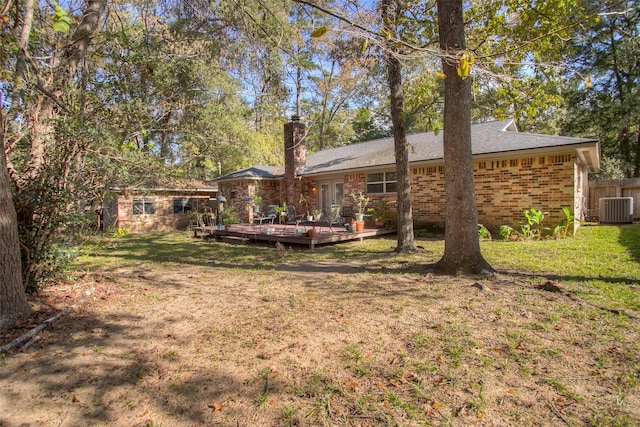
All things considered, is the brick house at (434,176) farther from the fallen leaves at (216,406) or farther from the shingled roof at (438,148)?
the fallen leaves at (216,406)

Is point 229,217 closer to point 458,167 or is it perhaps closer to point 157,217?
point 157,217

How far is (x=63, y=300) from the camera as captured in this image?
4809 millimetres

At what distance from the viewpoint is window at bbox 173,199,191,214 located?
19.3 m

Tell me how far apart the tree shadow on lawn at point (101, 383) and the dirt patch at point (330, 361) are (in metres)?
0.01

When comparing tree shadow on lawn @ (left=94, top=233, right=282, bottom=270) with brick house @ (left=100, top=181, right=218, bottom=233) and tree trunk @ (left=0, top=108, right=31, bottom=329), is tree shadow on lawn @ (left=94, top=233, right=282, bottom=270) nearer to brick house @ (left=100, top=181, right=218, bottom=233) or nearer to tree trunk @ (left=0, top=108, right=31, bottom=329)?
tree trunk @ (left=0, top=108, right=31, bottom=329)

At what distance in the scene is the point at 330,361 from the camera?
3061 mm

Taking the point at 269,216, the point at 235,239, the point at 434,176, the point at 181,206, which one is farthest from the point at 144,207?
the point at 434,176

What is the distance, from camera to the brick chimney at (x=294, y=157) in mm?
17406

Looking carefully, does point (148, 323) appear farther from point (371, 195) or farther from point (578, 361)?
point (371, 195)

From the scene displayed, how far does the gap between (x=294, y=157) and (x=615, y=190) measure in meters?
15.7

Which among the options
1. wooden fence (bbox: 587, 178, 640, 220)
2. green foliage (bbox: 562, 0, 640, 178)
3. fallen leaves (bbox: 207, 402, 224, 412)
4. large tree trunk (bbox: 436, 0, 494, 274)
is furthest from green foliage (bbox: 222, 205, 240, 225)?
green foliage (bbox: 562, 0, 640, 178)

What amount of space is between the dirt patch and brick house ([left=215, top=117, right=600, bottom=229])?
5644 mm

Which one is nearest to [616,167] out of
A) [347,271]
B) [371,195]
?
[371,195]

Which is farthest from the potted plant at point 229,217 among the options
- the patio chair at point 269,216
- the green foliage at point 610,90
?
the green foliage at point 610,90
